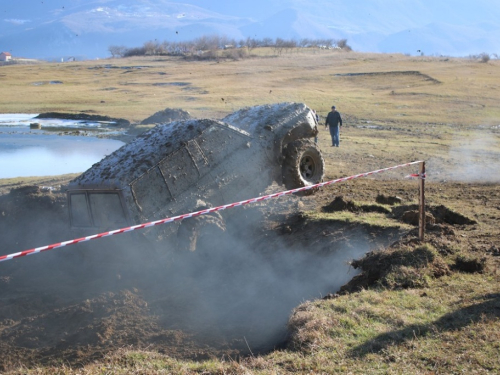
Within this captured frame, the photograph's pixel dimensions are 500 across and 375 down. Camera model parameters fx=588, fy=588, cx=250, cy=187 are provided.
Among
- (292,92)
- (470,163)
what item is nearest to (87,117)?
(292,92)

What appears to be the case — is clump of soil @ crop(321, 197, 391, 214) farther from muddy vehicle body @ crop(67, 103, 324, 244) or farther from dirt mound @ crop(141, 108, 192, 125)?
dirt mound @ crop(141, 108, 192, 125)

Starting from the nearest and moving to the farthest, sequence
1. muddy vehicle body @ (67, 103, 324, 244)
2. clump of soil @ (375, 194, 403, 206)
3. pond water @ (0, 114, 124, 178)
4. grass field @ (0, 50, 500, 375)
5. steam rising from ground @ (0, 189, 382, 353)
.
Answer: grass field @ (0, 50, 500, 375) < steam rising from ground @ (0, 189, 382, 353) < muddy vehicle body @ (67, 103, 324, 244) < clump of soil @ (375, 194, 403, 206) < pond water @ (0, 114, 124, 178)

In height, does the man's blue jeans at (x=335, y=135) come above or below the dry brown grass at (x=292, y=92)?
below

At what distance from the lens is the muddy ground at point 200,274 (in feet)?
22.5

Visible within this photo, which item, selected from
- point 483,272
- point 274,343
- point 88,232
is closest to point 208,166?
point 88,232

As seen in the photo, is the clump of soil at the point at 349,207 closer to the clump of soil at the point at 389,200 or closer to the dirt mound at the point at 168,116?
the clump of soil at the point at 389,200

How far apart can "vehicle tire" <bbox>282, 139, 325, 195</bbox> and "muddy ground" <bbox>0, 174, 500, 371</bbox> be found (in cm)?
56

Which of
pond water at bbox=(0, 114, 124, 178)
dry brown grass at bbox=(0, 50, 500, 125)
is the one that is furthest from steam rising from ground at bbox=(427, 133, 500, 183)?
pond water at bbox=(0, 114, 124, 178)

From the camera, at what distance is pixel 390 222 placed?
9.46 meters

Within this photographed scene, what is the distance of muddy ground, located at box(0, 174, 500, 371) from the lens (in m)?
6.85

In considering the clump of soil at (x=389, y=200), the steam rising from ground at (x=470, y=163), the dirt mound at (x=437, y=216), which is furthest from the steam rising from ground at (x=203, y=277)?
the steam rising from ground at (x=470, y=163)

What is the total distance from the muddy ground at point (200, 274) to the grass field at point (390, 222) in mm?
242

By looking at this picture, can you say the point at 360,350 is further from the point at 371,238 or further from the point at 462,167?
the point at 462,167

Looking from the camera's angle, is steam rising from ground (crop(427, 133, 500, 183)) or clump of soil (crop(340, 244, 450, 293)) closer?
clump of soil (crop(340, 244, 450, 293))
